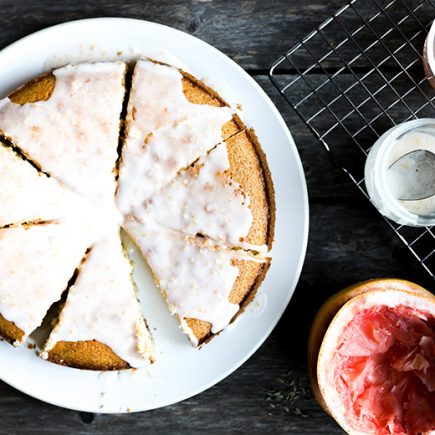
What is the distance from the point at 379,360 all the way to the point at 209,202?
565 mm

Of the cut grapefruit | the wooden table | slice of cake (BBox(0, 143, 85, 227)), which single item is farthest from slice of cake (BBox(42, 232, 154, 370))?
the cut grapefruit

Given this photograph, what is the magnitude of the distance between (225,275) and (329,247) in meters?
0.38

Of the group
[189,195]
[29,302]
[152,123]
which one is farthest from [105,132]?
[29,302]

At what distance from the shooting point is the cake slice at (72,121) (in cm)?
172

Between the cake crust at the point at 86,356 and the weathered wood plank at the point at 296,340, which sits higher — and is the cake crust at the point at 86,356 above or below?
above

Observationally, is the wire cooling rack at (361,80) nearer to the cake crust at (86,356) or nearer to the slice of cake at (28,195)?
the slice of cake at (28,195)

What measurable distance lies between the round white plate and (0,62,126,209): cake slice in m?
0.12

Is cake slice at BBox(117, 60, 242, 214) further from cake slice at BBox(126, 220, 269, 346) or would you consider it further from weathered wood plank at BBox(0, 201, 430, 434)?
weathered wood plank at BBox(0, 201, 430, 434)

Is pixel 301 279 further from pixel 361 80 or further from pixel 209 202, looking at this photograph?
pixel 361 80

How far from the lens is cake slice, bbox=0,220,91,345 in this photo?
1719 millimetres

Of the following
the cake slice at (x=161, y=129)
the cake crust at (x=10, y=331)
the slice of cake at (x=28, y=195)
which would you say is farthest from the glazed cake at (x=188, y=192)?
the cake crust at (x=10, y=331)

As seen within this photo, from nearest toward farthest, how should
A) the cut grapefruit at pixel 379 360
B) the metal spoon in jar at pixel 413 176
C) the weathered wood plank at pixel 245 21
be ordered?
the cut grapefruit at pixel 379 360 → the metal spoon in jar at pixel 413 176 → the weathered wood plank at pixel 245 21

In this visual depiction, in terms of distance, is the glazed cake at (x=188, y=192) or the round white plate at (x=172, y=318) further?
the round white plate at (x=172, y=318)

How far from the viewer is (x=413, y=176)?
1.84m
